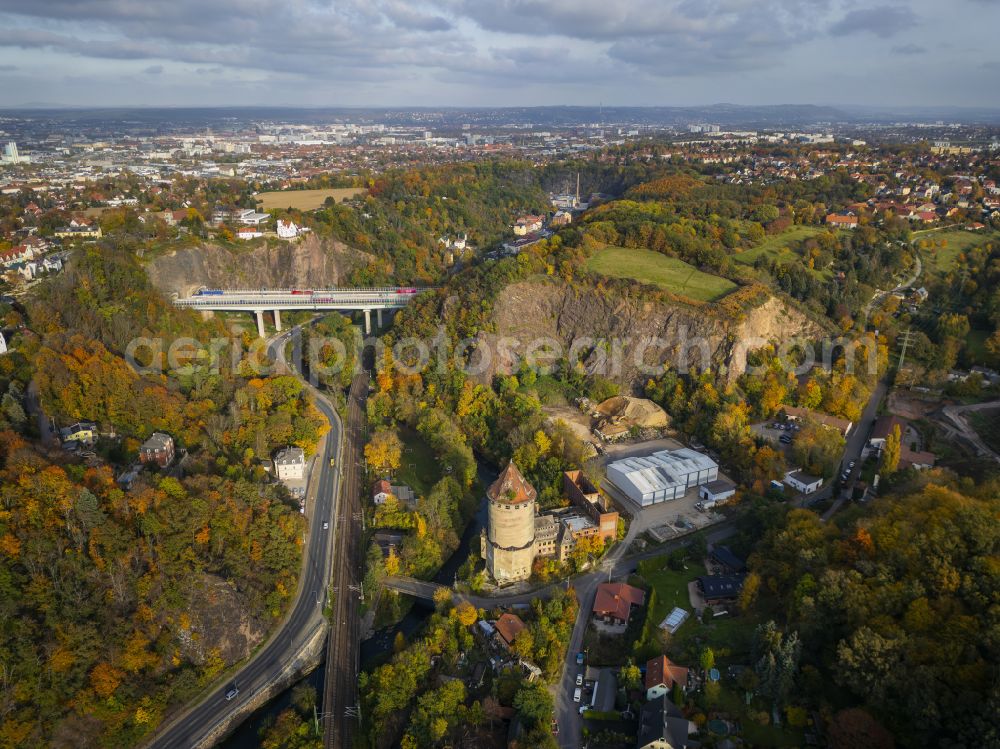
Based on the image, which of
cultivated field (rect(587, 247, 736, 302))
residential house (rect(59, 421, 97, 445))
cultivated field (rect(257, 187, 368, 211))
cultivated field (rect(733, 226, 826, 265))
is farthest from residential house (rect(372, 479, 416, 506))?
cultivated field (rect(257, 187, 368, 211))

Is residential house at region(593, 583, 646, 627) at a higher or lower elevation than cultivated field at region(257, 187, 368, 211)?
lower

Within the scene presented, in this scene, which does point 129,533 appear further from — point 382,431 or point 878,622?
point 878,622

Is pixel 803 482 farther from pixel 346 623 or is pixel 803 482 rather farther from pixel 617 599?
pixel 346 623

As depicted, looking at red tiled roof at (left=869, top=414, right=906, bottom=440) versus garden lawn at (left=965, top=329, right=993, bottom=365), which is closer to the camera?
red tiled roof at (left=869, top=414, right=906, bottom=440)

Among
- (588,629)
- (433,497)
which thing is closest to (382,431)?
(433,497)

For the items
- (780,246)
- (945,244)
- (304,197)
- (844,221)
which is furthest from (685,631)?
(304,197)

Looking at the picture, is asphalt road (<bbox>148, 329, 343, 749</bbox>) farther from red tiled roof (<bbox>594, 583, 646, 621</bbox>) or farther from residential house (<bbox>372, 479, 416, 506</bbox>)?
red tiled roof (<bbox>594, 583, 646, 621</bbox>)

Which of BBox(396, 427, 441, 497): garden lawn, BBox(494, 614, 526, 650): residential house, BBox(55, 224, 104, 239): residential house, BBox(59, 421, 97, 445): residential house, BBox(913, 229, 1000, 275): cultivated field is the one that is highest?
BBox(55, 224, 104, 239): residential house

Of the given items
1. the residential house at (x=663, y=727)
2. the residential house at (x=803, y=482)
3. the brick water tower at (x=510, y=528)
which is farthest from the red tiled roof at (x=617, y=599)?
the residential house at (x=803, y=482)
